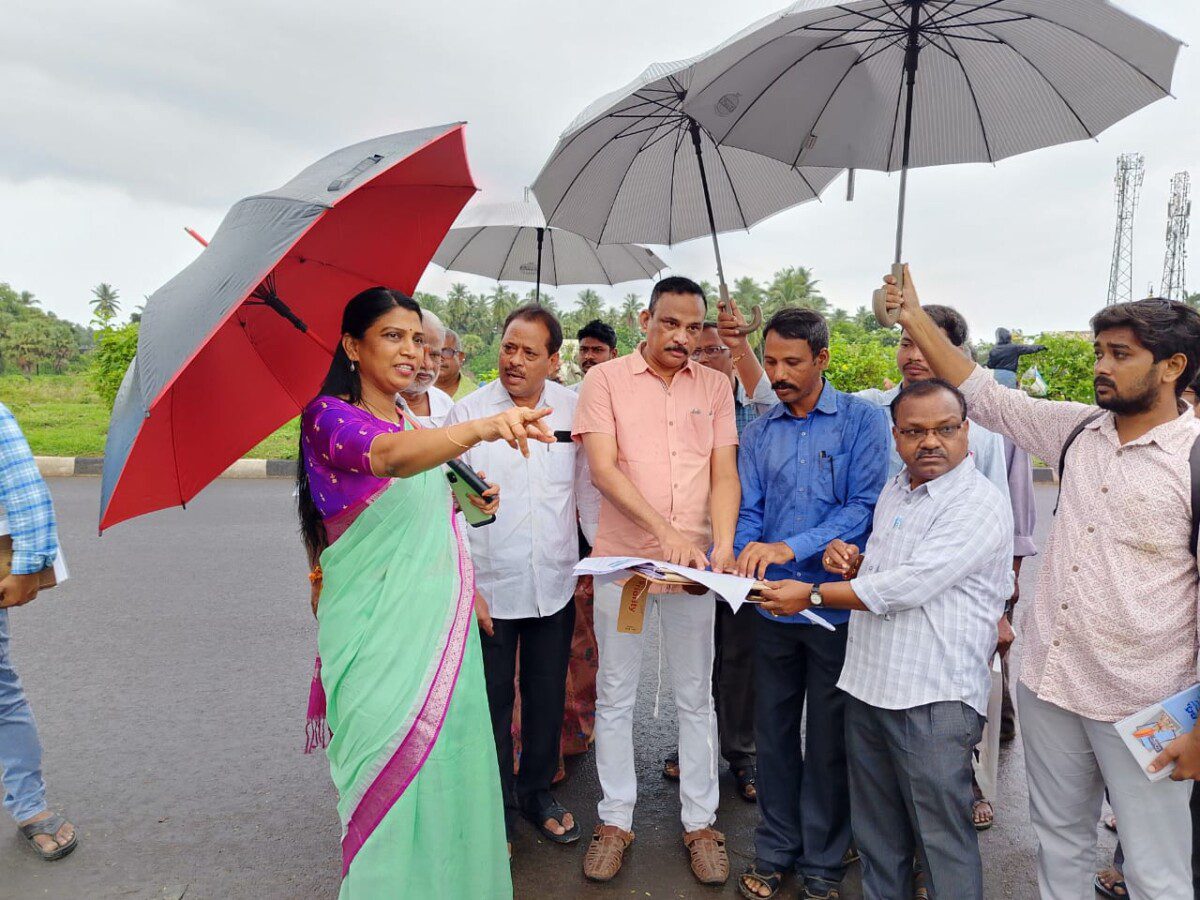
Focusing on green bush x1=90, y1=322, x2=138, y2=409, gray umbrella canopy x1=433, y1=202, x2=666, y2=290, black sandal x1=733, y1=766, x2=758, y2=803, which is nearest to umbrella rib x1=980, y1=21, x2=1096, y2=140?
black sandal x1=733, y1=766, x2=758, y2=803

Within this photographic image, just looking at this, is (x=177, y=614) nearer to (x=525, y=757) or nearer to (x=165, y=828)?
(x=165, y=828)

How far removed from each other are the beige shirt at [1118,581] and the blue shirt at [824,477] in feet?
2.15

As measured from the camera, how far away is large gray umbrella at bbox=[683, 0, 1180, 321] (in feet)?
8.65

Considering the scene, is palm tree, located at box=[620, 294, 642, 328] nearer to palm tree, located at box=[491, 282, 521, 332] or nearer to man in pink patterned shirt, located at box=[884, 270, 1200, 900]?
palm tree, located at box=[491, 282, 521, 332]

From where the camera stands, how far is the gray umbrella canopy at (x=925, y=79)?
8.65 ft

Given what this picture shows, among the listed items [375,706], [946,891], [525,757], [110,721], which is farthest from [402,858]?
[110,721]

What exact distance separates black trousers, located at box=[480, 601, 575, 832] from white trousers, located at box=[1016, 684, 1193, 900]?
1.63 m

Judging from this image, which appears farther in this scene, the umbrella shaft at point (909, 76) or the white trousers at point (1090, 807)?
the umbrella shaft at point (909, 76)

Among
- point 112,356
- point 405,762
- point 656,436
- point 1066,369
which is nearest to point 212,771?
point 405,762

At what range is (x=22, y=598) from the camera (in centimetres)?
292

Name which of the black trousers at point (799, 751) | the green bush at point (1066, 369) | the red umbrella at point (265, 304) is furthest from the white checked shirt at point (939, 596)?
the green bush at point (1066, 369)

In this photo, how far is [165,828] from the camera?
3148 mm

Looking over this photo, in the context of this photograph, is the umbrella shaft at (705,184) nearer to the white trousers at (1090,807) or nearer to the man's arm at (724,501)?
the man's arm at (724,501)

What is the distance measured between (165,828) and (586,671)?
1.87 m
